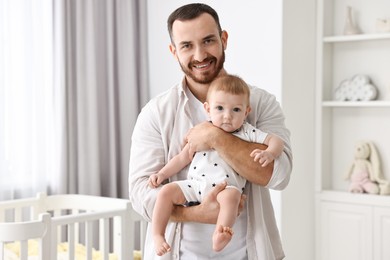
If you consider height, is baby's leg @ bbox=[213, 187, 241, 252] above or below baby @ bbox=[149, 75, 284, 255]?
A: below

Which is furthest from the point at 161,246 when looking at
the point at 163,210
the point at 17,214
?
the point at 17,214

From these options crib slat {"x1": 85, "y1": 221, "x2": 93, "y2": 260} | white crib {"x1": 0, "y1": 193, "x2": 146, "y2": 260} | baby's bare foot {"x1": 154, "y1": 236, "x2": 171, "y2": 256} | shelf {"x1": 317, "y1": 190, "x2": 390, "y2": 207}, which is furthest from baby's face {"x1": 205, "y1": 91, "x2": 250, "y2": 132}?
shelf {"x1": 317, "y1": 190, "x2": 390, "y2": 207}

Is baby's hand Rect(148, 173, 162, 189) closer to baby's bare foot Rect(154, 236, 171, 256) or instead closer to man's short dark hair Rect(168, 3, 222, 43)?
baby's bare foot Rect(154, 236, 171, 256)

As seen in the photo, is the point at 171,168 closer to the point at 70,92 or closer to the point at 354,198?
the point at 70,92

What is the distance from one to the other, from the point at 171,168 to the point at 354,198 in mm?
1976

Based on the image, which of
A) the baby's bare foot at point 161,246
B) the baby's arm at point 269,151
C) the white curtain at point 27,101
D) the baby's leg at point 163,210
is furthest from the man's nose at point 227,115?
the white curtain at point 27,101

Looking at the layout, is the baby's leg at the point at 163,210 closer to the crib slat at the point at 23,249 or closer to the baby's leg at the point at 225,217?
the baby's leg at the point at 225,217

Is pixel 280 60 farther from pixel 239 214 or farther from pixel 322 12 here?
pixel 239 214

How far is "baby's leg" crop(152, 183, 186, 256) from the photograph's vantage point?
Answer: 1665 millimetres

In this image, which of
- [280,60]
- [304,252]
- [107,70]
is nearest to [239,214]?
[280,60]

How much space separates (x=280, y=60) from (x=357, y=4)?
682 mm

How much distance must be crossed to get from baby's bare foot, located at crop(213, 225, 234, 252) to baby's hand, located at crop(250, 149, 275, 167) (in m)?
0.20

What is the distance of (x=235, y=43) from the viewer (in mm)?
3432

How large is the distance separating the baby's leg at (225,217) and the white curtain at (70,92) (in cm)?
186
